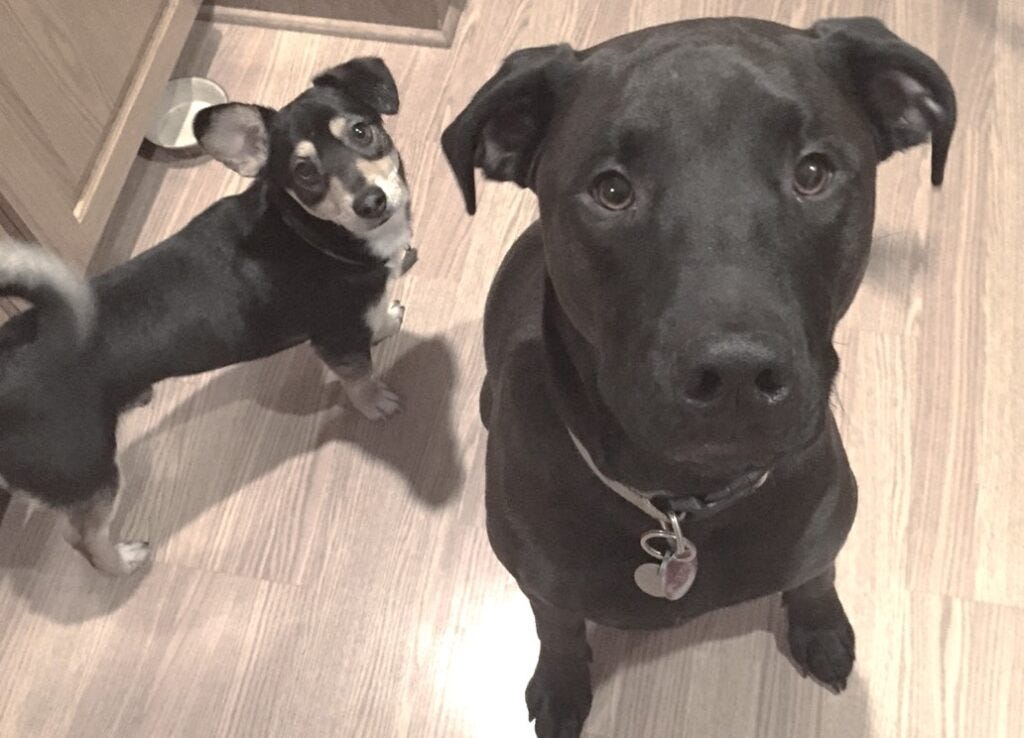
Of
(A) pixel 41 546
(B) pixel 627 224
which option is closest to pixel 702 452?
(B) pixel 627 224

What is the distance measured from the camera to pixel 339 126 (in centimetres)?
172

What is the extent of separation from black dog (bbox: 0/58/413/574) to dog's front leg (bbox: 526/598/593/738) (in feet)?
2.13

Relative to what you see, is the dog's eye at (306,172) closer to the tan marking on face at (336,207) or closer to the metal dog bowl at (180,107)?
the tan marking on face at (336,207)

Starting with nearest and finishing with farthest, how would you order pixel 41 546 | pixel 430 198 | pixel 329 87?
pixel 329 87 < pixel 41 546 < pixel 430 198

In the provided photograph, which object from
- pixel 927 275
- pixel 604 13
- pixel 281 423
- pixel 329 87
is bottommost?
pixel 281 423

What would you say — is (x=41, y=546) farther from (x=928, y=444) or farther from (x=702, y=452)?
(x=928, y=444)

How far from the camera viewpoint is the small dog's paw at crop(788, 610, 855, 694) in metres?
1.67

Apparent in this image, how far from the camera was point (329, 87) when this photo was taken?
1747 mm

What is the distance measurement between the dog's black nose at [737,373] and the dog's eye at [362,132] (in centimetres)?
98

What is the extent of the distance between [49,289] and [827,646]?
4.22 ft

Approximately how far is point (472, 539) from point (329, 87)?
0.81m

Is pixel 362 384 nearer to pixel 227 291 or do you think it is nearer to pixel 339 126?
pixel 227 291

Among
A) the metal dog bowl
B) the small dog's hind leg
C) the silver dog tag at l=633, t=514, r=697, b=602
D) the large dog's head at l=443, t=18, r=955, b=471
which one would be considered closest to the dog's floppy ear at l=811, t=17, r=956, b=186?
the large dog's head at l=443, t=18, r=955, b=471

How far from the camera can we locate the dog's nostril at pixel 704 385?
0.93 metres
